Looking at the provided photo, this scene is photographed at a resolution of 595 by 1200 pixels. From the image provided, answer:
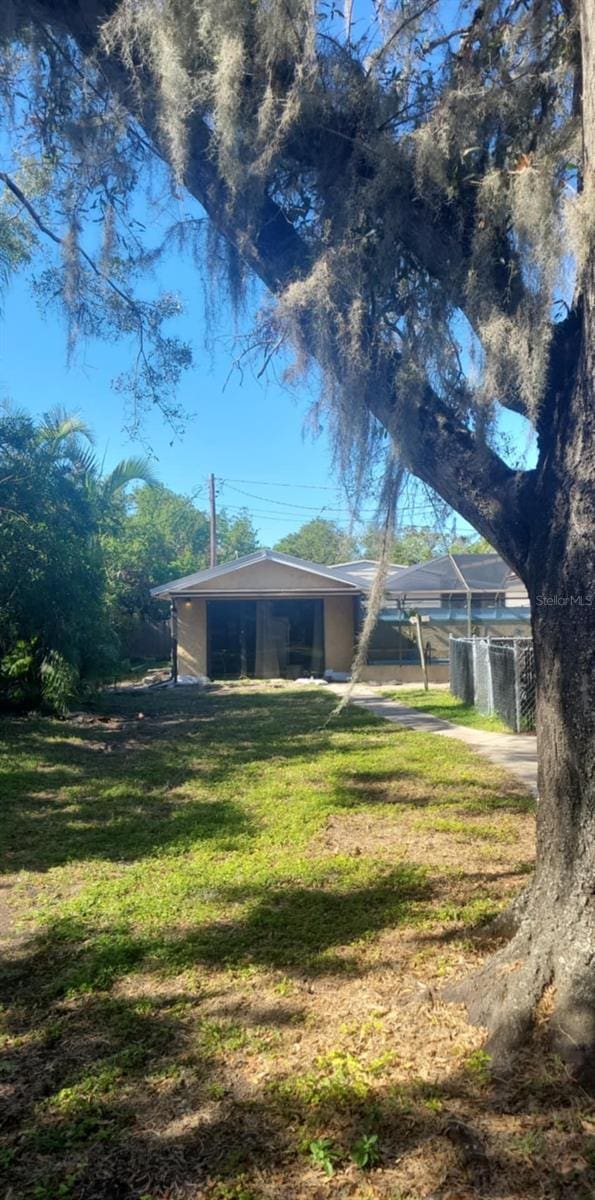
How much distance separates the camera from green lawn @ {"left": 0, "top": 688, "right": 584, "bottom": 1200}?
216 cm

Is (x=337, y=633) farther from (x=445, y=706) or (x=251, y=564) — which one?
(x=445, y=706)

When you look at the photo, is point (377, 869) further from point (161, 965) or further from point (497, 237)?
point (497, 237)

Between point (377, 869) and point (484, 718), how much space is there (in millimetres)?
7665

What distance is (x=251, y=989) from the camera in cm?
315

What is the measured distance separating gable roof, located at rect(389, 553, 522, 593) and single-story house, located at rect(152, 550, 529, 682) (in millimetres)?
911

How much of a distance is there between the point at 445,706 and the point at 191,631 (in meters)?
7.87

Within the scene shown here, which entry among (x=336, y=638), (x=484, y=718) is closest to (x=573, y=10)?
(x=484, y=718)

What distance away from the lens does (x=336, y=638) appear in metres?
19.5

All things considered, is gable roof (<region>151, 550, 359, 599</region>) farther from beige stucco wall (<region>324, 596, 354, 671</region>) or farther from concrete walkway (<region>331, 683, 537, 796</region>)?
concrete walkway (<region>331, 683, 537, 796</region>)

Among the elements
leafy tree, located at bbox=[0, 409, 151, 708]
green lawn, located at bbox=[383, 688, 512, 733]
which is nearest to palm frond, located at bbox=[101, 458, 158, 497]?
leafy tree, located at bbox=[0, 409, 151, 708]

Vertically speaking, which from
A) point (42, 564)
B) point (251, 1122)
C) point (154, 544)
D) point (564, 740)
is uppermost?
point (154, 544)

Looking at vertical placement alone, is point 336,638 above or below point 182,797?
above

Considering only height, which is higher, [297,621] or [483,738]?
[297,621]

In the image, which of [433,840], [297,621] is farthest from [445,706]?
[433,840]
